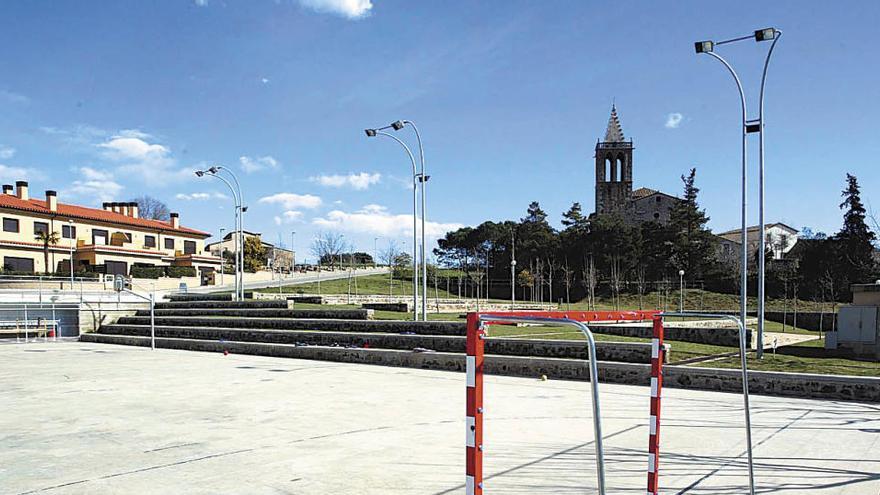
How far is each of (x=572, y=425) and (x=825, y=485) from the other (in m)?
3.59

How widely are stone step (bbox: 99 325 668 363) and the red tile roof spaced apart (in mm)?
33202

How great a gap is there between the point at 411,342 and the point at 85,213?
5395cm

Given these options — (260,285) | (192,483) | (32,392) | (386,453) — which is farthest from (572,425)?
(260,285)

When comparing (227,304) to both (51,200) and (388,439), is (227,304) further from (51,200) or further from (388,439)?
(51,200)

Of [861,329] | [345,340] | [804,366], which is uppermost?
[861,329]

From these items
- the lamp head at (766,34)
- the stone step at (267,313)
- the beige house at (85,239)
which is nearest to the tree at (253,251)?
the beige house at (85,239)

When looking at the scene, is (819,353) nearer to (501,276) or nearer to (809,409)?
(809,409)

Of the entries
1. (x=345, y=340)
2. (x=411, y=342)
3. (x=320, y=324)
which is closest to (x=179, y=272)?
(x=320, y=324)

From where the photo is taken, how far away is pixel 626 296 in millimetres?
58344

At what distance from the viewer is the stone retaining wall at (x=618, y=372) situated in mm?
11547

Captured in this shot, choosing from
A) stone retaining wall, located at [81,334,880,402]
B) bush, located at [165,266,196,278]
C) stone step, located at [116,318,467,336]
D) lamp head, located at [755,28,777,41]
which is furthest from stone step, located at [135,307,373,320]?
bush, located at [165,266,196,278]

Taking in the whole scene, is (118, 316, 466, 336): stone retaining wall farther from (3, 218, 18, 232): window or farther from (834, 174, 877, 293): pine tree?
(834, 174, 877, 293): pine tree

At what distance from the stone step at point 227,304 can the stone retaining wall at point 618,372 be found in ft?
24.0

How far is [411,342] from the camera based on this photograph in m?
19.0
